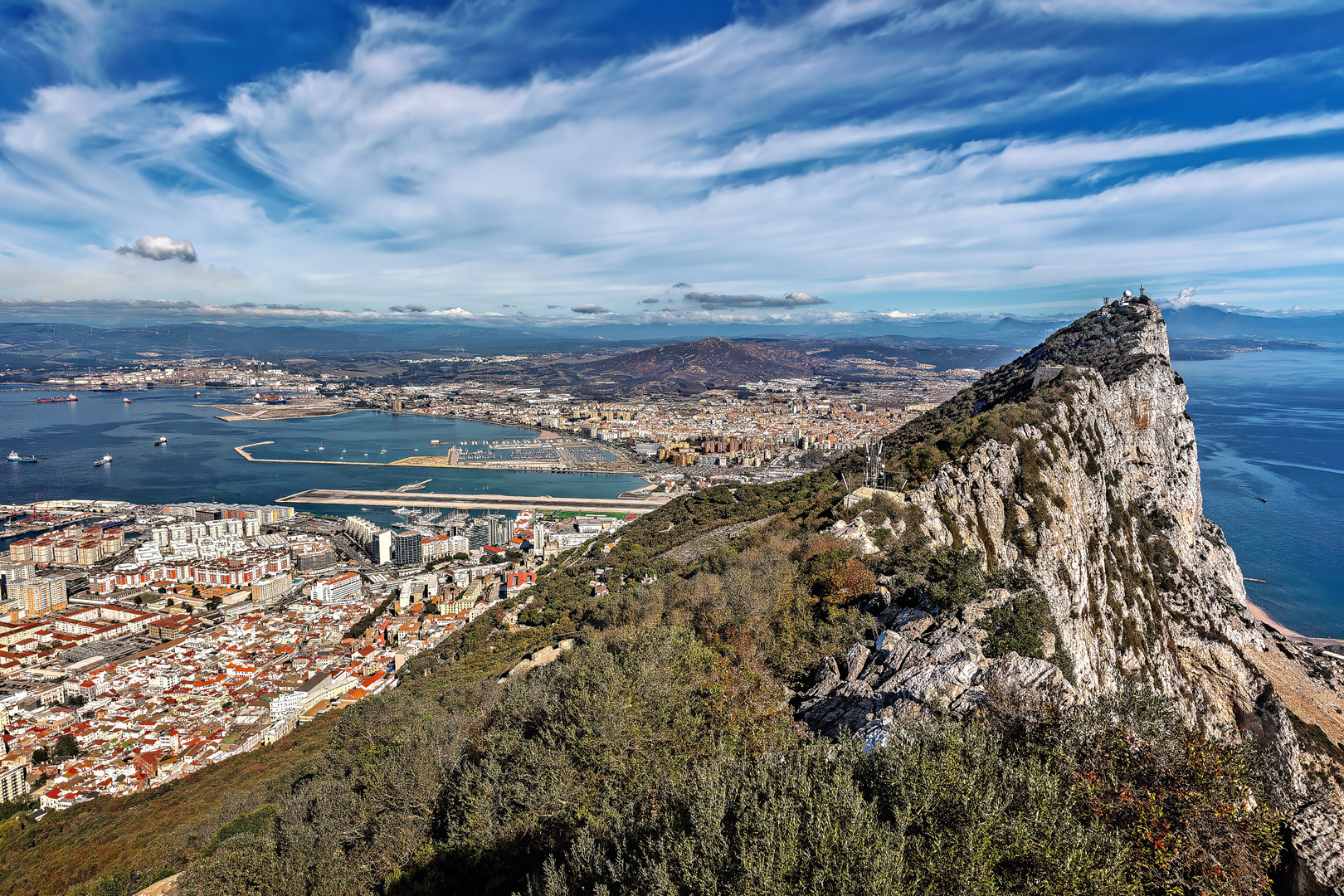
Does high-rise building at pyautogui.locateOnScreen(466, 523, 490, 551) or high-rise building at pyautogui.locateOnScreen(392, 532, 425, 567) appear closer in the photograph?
high-rise building at pyautogui.locateOnScreen(392, 532, 425, 567)

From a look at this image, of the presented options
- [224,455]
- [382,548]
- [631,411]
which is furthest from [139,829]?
[631,411]

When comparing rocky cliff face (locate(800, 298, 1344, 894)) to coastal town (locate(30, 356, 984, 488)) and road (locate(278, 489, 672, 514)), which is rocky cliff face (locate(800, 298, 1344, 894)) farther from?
road (locate(278, 489, 672, 514))

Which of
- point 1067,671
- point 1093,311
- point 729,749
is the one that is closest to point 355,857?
point 729,749

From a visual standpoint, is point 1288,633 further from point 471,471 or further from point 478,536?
point 471,471

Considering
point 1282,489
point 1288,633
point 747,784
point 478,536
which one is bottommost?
point 478,536

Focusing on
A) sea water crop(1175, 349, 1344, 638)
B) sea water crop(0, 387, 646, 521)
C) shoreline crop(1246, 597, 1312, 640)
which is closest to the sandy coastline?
shoreline crop(1246, 597, 1312, 640)

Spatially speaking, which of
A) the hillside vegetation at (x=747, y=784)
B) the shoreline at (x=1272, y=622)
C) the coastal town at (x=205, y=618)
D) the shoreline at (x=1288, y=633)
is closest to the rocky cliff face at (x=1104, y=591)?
the hillside vegetation at (x=747, y=784)

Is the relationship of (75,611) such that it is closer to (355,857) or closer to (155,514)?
(155,514)
